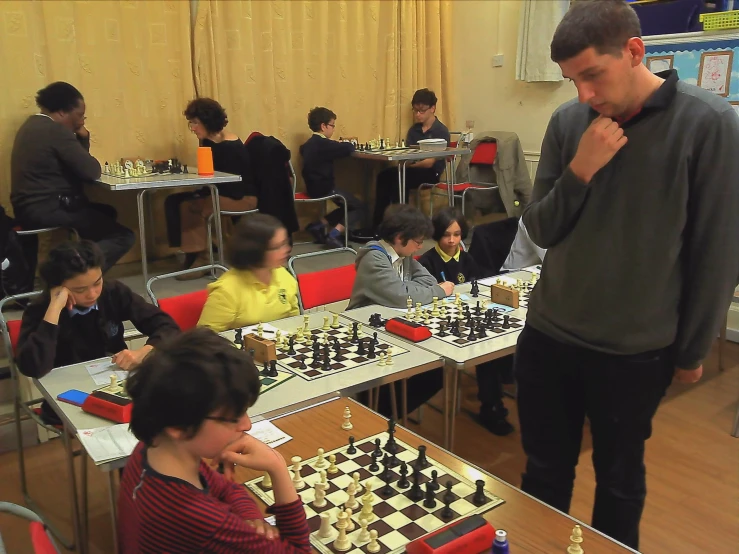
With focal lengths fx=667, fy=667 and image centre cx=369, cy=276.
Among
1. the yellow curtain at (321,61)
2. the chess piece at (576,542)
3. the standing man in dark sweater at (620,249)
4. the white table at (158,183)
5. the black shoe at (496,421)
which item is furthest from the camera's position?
the yellow curtain at (321,61)

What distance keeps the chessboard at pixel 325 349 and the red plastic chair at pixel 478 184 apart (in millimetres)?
3601

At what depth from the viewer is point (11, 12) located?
14.1 ft

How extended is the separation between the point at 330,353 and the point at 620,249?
1107 millimetres

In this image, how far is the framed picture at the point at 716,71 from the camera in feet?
12.1

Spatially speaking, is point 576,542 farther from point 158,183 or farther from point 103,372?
point 158,183

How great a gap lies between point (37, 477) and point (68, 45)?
3081 millimetres

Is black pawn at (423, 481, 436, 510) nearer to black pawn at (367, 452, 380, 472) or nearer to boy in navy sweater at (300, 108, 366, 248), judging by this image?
black pawn at (367, 452, 380, 472)

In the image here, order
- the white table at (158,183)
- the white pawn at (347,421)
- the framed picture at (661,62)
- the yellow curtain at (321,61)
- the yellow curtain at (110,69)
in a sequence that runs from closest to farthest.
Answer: the white pawn at (347,421) < the white table at (158,183) < the framed picture at (661,62) < the yellow curtain at (110,69) < the yellow curtain at (321,61)

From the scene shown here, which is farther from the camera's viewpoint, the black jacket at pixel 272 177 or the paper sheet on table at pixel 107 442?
the black jacket at pixel 272 177

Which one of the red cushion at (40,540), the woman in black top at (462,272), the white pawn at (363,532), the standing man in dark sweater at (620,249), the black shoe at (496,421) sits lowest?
the black shoe at (496,421)

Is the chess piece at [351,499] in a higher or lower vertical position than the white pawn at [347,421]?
higher

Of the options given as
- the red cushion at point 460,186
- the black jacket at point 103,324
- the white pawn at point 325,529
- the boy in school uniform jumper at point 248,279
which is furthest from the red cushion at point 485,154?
the white pawn at point 325,529

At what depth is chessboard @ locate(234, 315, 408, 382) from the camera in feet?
6.89

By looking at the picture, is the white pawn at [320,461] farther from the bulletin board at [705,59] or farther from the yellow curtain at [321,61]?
the yellow curtain at [321,61]
